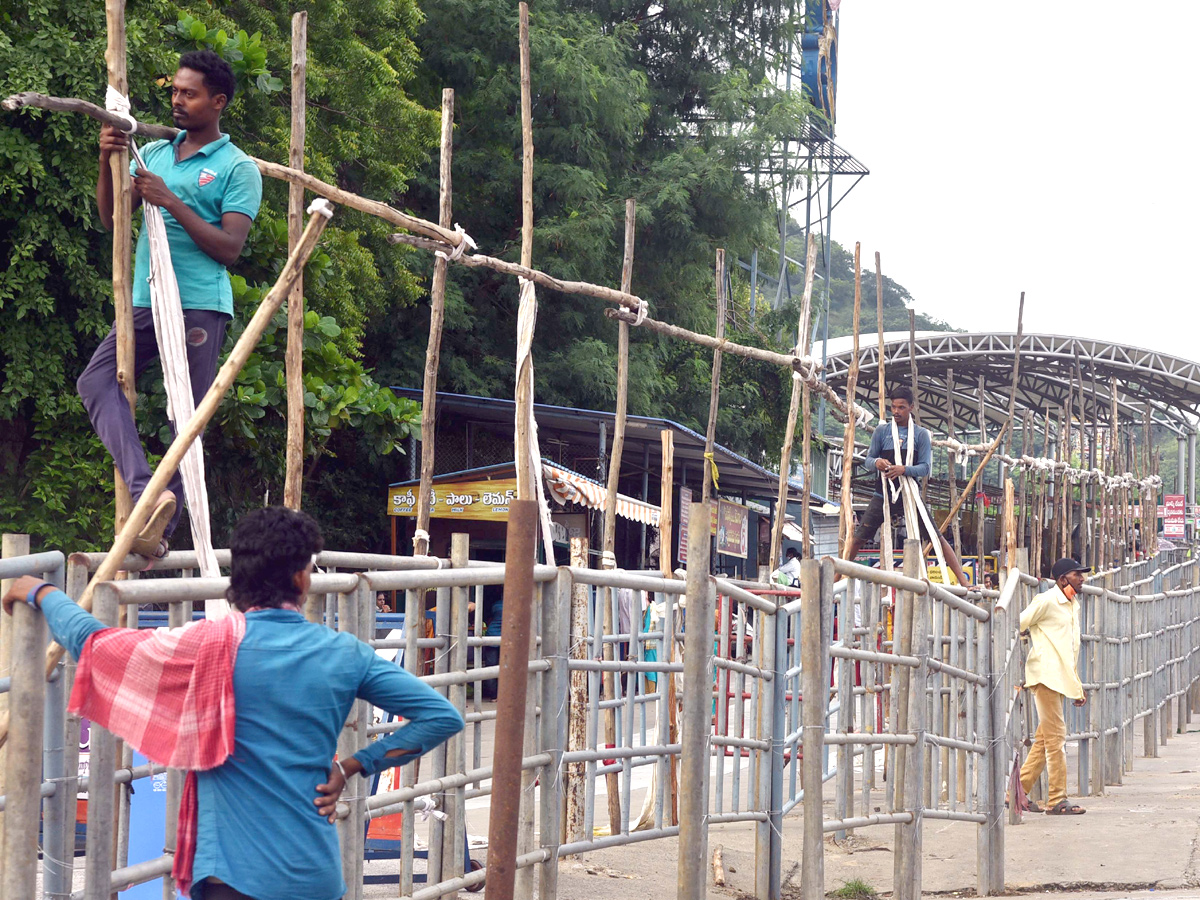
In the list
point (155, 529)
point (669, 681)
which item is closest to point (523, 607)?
point (155, 529)

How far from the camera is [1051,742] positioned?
9.02 meters

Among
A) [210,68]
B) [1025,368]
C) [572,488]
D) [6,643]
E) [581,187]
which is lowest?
[6,643]

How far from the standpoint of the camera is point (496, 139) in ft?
57.3

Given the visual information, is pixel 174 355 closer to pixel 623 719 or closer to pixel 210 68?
pixel 210 68

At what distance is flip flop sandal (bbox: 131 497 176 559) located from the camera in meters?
3.11

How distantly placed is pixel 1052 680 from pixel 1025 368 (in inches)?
897

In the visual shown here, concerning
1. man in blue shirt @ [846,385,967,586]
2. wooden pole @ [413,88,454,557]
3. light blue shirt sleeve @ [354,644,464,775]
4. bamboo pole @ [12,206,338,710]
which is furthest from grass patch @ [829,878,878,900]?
bamboo pole @ [12,206,338,710]

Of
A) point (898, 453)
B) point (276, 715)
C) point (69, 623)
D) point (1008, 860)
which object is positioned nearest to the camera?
point (69, 623)

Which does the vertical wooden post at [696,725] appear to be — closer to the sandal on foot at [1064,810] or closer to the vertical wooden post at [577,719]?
the vertical wooden post at [577,719]

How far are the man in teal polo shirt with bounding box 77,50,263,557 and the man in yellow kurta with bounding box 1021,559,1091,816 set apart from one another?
267 inches

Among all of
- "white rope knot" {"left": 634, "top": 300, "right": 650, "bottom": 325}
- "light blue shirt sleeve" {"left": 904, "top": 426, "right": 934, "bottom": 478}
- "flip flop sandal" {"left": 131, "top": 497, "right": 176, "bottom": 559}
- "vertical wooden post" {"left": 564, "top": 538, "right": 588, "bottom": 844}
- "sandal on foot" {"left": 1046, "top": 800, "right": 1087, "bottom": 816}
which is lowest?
"sandal on foot" {"left": 1046, "top": 800, "right": 1087, "bottom": 816}

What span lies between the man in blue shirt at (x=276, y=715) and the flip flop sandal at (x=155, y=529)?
62cm

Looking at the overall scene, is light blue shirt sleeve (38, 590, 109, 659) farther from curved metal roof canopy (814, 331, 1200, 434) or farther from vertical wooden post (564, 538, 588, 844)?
curved metal roof canopy (814, 331, 1200, 434)

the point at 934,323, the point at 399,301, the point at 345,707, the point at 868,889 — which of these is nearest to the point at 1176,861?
the point at 868,889
